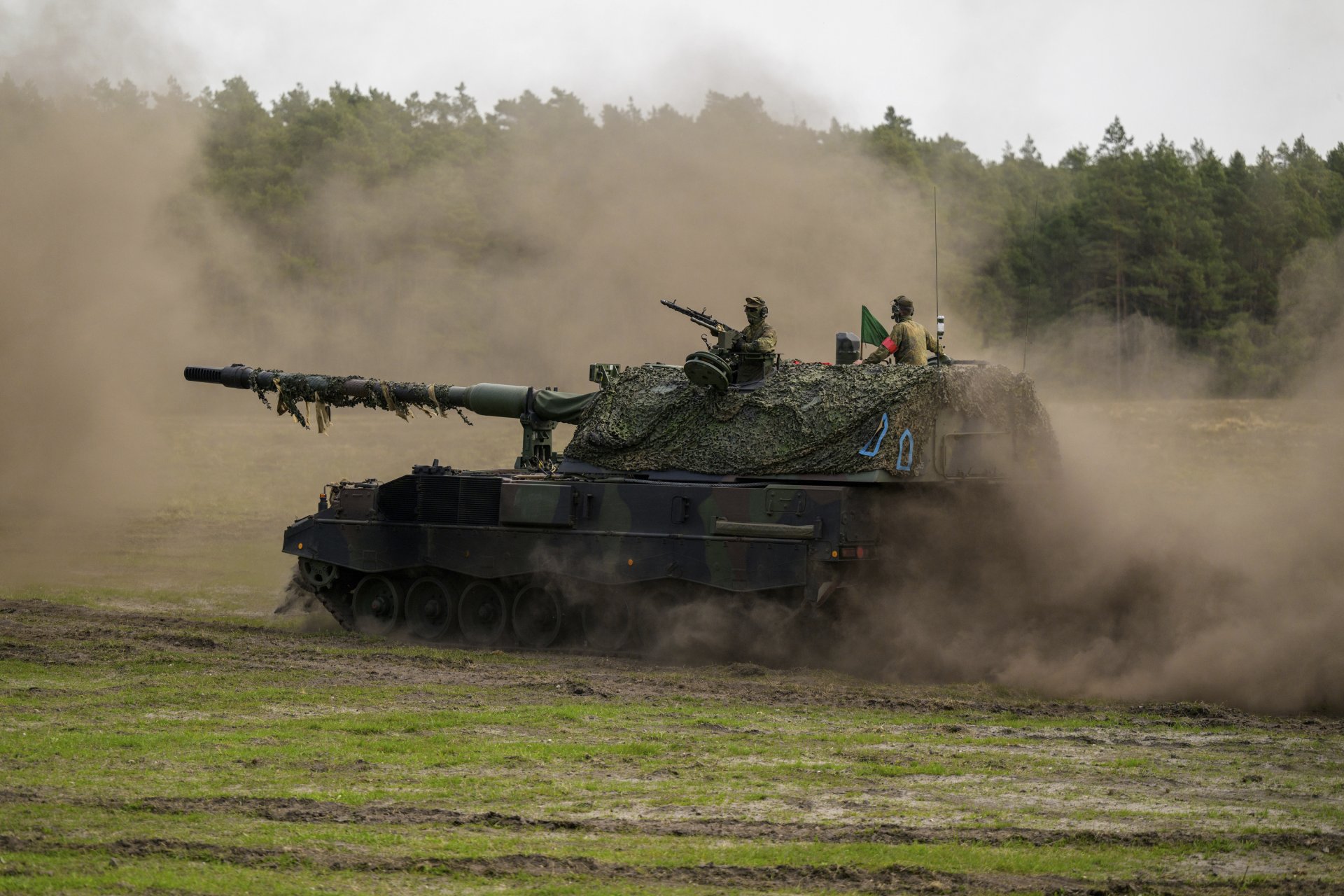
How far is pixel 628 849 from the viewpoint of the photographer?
7.43 m

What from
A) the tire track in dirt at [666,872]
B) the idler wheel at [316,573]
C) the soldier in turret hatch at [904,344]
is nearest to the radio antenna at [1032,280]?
the soldier in turret hatch at [904,344]

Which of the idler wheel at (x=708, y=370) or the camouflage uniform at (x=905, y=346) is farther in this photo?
the camouflage uniform at (x=905, y=346)

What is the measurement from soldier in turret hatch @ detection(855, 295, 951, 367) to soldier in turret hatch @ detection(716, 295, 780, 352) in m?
0.96

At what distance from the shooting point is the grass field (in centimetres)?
702

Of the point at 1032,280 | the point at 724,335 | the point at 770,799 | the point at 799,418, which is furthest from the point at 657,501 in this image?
the point at 1032,280

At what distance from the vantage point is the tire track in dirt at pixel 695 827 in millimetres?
7512

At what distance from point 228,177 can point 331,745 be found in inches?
1230

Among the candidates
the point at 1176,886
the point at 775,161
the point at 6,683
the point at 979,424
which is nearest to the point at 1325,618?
the point at 979,424

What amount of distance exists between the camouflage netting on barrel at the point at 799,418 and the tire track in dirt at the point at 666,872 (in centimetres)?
764

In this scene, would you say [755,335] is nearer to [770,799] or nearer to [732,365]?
[732,365]

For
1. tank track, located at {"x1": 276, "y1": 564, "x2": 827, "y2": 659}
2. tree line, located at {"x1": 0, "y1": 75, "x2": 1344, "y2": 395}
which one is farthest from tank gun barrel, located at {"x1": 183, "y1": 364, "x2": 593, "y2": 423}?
tree line, located at {"x1": 0, "y1": 75, "x2": 1344, "y2": 395}

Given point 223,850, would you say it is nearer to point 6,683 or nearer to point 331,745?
point 331,745

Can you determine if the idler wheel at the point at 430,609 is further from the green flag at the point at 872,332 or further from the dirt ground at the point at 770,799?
the green flag at the point at 872,332

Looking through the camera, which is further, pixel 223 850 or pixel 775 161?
pixel 775 161
